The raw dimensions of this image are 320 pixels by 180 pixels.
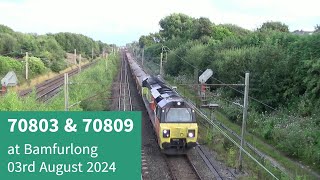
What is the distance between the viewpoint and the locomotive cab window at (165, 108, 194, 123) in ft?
62.7

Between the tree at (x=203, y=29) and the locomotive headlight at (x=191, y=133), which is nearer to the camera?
the locomotive headlight at (x=191, y=133)

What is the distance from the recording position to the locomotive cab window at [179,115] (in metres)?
19.1

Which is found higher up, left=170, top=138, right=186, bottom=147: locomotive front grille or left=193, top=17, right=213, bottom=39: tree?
left=193, top=17, right=213, bottom=39: tree

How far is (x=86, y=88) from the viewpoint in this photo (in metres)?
33.6

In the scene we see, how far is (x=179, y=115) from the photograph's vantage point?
758 inches

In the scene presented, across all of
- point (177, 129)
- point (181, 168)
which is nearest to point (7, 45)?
point (177, 129)

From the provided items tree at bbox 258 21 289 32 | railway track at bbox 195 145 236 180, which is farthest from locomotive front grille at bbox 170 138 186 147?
tree at bbox 258 21 289 32

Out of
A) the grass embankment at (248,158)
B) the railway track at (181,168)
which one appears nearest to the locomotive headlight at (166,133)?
the railway track at (181,168)

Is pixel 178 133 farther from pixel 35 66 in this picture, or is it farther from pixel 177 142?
pixel 35 66

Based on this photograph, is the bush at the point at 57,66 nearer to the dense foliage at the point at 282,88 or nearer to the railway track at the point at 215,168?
the dense foliage at the point at 282,88

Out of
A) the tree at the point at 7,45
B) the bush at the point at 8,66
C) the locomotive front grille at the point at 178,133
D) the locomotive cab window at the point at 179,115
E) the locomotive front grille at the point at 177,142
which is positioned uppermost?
the tree at the point at 7,45

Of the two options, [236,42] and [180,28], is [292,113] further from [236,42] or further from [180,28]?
[180,28]

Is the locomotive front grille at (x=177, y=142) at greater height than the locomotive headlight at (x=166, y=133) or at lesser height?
lesser

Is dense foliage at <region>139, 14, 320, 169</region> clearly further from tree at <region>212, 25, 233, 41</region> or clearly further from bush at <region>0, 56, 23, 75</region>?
bush at <region>0, 56, 23, 75</region>
